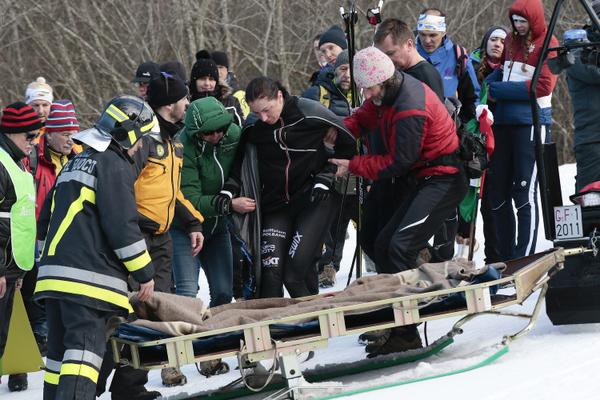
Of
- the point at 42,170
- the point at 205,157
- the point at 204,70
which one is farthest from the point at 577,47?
the point at 42,170

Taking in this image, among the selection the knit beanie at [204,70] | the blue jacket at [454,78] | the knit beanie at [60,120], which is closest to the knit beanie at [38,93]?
the knit beanie at [60,120]

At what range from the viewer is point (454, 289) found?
6113 millimetres

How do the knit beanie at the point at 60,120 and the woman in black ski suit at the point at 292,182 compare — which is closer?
the woman in black ski suit at the point at 292,182

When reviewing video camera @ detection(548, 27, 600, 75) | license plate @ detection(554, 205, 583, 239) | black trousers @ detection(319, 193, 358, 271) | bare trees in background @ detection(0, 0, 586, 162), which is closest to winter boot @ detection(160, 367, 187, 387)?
black trousers @ detection(319, 193, 358, 271)

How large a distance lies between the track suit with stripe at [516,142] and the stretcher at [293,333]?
8.66 feet

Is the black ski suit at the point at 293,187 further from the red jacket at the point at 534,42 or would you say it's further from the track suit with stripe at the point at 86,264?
the red jacket at the point at 534,42

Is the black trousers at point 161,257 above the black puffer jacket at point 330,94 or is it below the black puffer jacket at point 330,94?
below

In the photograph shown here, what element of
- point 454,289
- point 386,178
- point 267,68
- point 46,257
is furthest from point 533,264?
point 267,68

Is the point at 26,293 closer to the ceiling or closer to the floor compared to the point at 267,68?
closer to the floor

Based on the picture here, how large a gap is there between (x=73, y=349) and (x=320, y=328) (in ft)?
4.26

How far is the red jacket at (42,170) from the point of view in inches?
340

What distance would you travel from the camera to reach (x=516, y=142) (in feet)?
29.1

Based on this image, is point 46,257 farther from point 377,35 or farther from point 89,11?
point 89,11

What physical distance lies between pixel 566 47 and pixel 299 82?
598 inches
